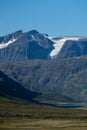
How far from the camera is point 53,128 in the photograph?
148 meters

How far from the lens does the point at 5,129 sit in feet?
459

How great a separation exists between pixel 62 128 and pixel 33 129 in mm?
11040

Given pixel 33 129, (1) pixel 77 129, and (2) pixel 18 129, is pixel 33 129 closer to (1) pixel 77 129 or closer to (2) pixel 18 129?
(2) pixel 18 129

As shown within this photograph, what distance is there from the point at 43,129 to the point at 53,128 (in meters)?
5.60

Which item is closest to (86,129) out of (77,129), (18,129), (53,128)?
(77,129)

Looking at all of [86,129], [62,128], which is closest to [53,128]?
[62,128]

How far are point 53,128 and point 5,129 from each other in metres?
17.2

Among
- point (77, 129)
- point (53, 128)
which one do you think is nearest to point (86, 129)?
point (77, 129)

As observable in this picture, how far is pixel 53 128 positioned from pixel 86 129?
12.3 m

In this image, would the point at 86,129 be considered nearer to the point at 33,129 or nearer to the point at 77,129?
the point at 77,129

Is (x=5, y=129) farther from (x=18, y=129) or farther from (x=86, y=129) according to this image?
(x=86, y=129)

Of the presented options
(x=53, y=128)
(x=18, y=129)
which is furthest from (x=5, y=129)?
(x=53, y=128)

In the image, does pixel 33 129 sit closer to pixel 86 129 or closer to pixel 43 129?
pixel 43 129

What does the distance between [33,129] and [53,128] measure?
26.8 ft
